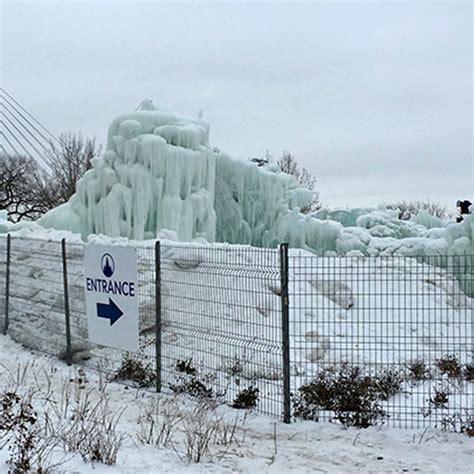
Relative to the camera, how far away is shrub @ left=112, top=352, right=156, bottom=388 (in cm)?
823

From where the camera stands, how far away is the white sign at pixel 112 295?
25.1 ft

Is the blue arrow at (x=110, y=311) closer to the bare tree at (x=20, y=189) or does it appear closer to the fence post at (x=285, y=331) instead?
the fence post at (x=285, y=331)

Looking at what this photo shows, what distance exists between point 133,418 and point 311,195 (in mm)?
19771

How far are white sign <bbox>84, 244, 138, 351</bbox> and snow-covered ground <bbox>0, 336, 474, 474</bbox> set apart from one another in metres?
1.03

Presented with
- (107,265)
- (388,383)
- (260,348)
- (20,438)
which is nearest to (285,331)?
(260,348)

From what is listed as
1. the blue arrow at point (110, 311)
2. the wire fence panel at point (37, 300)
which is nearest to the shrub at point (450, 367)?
the blue arrow at point (110, 311)

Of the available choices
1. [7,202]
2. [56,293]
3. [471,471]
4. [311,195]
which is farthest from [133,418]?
[7,202]

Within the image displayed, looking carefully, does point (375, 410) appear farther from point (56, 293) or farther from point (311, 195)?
→ point (311, 195)

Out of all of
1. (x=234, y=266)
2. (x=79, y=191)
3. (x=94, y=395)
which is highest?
(x=79, y=191)

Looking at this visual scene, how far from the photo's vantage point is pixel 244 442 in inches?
234

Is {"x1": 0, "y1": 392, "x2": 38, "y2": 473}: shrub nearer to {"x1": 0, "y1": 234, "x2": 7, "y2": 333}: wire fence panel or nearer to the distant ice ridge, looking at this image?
{"x1": 0, "y1": 234, "x2": 7, "y2": 333}: wire fence panel

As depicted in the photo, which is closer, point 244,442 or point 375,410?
point 244,442

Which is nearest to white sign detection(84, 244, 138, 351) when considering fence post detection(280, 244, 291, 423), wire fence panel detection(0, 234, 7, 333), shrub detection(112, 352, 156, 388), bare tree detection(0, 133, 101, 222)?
shrub detection(112, 352, 156, 388)

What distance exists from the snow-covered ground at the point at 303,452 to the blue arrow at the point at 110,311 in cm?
120
